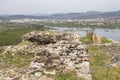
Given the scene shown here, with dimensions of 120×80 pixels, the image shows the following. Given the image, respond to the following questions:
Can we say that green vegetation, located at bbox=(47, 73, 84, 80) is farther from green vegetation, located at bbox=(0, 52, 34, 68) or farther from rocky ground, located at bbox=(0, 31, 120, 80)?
green vegetation, located at bbox=(0, 52, 34, 68)

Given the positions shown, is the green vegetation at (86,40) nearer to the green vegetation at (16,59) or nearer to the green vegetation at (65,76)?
the green vegetation at (16,59)

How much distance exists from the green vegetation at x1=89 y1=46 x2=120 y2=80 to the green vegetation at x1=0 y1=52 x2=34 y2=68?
14.8ft

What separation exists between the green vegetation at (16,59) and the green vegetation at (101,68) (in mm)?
4504

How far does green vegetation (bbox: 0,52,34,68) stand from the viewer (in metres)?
15.7

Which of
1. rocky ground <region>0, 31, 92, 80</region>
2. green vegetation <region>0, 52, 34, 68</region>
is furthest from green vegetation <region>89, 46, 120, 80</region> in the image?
green vegetation <region>0, 52, 34, 68</region>

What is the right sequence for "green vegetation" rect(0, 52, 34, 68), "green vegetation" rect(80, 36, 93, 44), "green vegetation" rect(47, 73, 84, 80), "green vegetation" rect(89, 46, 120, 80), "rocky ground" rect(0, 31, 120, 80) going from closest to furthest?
"green vegetation" rect(47, 73, 84, 80), "rocky ground" rect(0, 31, 120, 80), "green vegetation" rect(89, 46, 120, 80), "green vegetation" rect(0, 52, 34, 68), "green vegetation" rect(80, 36, 93, 44)

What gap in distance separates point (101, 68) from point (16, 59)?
19.4 ft

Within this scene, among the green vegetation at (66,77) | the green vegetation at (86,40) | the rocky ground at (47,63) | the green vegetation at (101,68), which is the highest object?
the rocky ground at (47,63)

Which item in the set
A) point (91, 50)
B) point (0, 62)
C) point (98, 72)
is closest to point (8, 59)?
point (0, 62)

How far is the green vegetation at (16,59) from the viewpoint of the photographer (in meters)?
15.7

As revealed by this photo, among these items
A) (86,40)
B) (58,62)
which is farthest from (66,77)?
(86,40)

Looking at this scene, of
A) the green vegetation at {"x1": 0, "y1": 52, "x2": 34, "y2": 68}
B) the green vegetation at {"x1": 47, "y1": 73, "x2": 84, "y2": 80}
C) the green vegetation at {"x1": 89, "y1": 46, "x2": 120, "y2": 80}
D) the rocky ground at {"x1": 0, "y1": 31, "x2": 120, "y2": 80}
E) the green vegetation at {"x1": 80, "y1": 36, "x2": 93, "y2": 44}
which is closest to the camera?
the green vegetation at {"x1": 47, "y1": 73, "x2": 84, "y2": 80}

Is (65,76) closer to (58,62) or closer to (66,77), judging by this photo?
(66,77)

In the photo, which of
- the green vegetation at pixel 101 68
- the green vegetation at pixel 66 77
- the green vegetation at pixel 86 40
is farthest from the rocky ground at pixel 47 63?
the green vegetation at pixel 86 40
